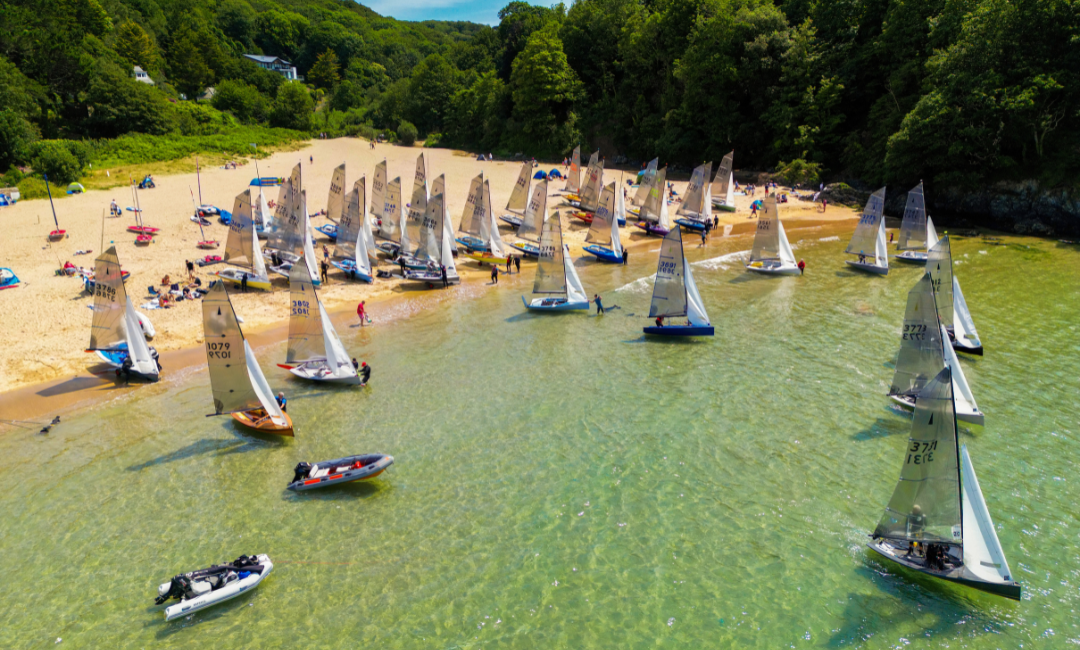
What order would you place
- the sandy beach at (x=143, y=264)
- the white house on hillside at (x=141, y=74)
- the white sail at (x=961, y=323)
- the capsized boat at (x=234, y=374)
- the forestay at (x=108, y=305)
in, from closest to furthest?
the capsized boat at (x=234, y=374), the forestay at (x=108, y=305), the white sail at (x=961, y=323), the sandy beach at (x=143, y=264), the white house on hillside at (x=141, y=74)

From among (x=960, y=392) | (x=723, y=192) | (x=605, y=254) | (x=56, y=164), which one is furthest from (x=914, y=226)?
(x=56, y=164)

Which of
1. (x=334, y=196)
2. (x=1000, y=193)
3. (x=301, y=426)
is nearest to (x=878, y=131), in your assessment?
(x=1000, y=193)

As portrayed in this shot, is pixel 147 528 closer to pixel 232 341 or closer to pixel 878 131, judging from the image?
pixel 232 341

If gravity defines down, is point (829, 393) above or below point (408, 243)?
below

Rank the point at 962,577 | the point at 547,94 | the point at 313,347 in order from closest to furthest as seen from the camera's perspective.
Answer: the point at 962,577 → the point at 313,347 → the point at 547,94

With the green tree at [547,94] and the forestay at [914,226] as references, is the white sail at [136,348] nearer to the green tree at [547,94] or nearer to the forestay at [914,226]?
the forestay at [914,226]

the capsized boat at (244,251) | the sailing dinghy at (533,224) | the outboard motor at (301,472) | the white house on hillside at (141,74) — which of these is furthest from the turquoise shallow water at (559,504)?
the white house on hillside at (141,74)

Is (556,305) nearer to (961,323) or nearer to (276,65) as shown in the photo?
(961,323)
